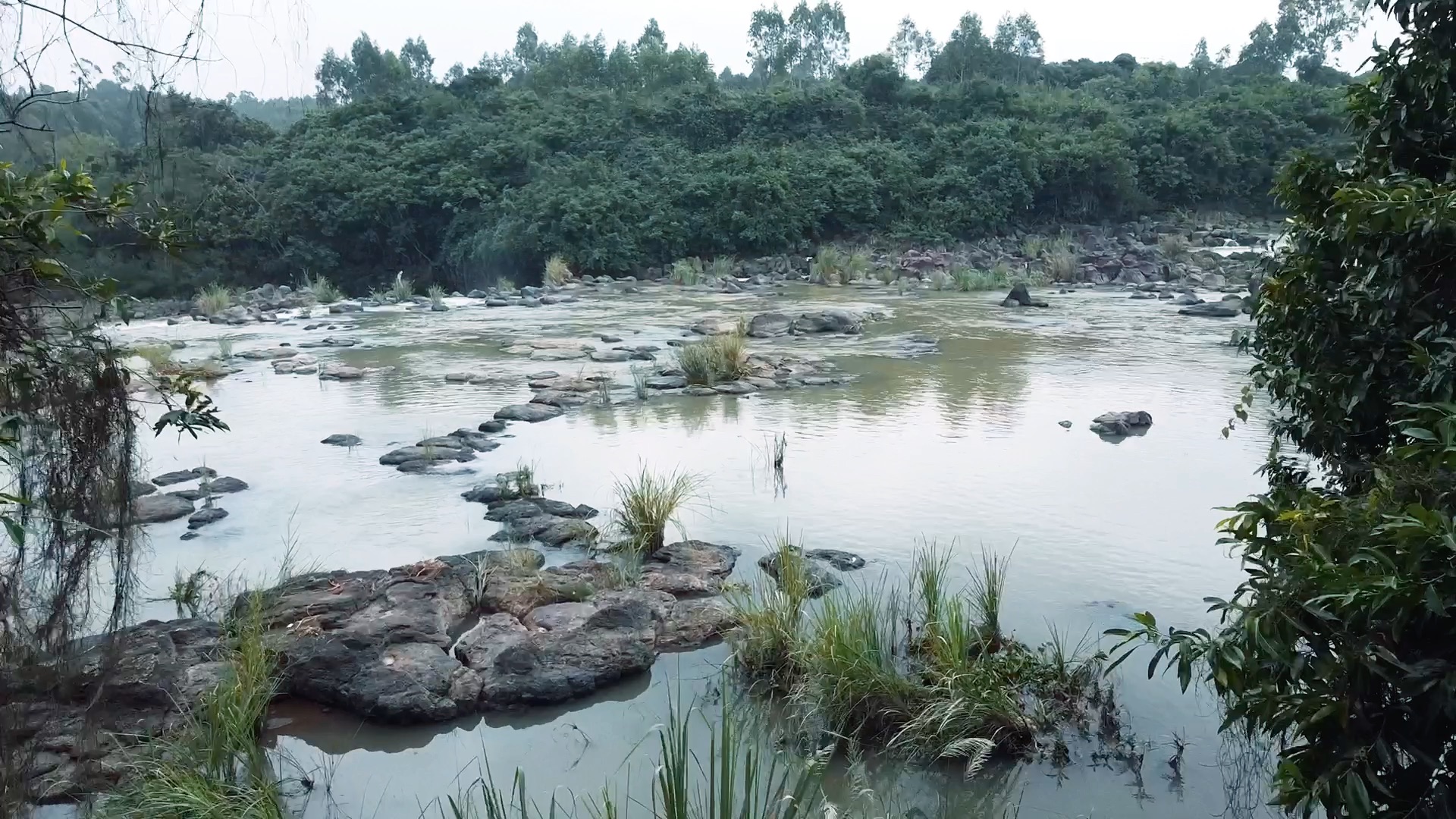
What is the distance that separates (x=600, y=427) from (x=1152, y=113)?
90.5ft

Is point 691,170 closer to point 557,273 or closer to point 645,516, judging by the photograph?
point 557,273

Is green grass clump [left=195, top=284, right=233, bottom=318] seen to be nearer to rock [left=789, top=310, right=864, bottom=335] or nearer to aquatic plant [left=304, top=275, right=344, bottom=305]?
aquatic plant [left=304, top=275, right=344, bottom=305]

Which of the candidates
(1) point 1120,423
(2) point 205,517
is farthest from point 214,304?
(1) point 1120,423

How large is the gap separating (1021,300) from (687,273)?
7.41 m

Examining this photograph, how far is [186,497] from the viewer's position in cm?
606

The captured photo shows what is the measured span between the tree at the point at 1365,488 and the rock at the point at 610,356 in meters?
8.15

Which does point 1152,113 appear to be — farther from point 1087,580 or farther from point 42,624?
point 42,624

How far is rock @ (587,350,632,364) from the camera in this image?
1113 cm

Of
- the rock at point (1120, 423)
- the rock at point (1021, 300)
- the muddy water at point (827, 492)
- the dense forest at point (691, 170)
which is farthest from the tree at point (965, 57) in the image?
the rock at point (1120, 423)

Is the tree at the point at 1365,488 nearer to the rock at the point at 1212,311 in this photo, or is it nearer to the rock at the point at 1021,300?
the rock at the point at 1212,311

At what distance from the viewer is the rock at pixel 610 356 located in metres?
11.1

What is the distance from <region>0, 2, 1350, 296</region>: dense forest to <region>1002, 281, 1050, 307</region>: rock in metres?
9.20

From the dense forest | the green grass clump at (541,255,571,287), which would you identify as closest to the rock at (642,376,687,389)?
the green grass clump at (541,255,571,287)

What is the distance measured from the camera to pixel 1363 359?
9.02 feet
